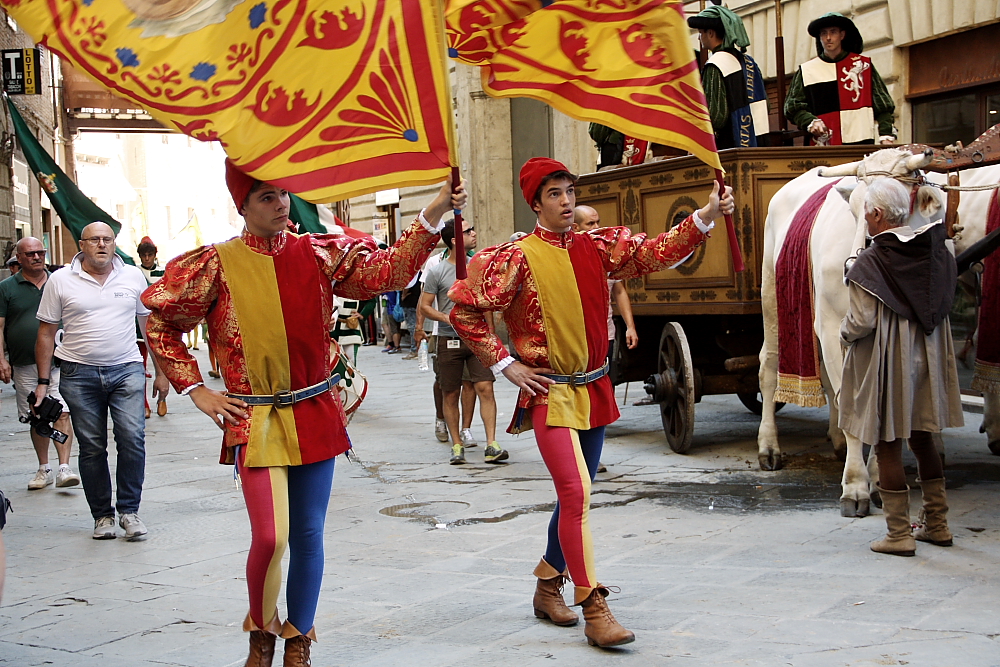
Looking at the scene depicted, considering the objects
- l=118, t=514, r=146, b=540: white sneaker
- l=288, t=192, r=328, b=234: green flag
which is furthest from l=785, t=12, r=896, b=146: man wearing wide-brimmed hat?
l=288, t=192, r=328, b=234: green flag

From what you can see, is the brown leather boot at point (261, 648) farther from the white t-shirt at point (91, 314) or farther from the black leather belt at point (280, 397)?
the white t-shirt at point (91, 314)

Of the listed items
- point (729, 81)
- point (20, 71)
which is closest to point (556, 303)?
point (729, 81)

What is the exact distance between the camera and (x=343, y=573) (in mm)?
5414

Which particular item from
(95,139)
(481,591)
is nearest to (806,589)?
(481,591)

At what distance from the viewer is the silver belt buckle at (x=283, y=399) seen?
371cm

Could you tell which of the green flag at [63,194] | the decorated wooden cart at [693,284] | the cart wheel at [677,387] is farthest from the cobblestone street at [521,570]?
the green flag at [63,194]

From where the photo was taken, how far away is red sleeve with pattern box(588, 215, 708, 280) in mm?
4312

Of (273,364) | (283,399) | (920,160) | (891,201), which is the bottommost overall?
(283,399)

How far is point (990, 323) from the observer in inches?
247

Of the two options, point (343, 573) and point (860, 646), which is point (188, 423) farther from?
point (860, 646)

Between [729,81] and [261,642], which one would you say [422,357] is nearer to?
[729,81]

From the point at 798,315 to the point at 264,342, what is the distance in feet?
14.0

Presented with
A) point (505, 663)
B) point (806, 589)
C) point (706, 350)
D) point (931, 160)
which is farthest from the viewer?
point (706, 350)

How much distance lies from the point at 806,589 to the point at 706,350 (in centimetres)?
438
